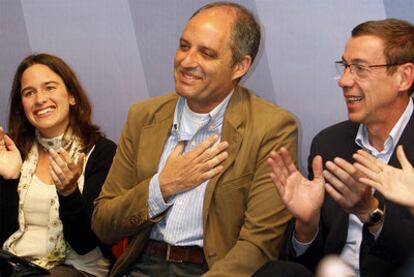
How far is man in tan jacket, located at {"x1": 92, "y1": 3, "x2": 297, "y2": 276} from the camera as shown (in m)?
2.61

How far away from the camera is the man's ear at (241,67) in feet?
9.21

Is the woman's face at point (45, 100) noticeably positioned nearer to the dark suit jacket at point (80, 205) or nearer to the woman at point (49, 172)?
the woman at point (49, 172)

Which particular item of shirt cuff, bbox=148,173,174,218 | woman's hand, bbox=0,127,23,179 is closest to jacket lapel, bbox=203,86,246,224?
shirt cuff, bbox=148,173,174,218

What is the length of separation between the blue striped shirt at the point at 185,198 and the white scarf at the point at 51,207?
0.49 metres

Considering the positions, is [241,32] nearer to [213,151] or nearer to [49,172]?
[213,151]

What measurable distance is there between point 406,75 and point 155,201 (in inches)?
38.5

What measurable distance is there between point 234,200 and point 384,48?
740 mm

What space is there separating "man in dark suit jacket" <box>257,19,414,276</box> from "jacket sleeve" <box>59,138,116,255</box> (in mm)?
833

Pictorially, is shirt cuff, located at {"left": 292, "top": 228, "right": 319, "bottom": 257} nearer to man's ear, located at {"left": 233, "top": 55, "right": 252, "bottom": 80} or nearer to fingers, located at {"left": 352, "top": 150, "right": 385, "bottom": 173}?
fingers, located at {"left": 352, "top": 150, "right": 385, "bottom": 173}

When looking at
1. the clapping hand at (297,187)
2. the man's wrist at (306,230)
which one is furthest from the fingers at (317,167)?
the man's wrist at (306,230)

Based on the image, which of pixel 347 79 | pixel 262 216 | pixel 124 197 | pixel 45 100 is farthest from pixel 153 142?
pixel 347 79

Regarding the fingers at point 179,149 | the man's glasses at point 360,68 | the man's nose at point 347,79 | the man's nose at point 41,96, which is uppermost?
the man's nose at point 41,96

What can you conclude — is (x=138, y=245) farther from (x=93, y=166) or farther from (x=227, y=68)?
(x=227, y=68)

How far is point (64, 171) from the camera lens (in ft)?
9.27
